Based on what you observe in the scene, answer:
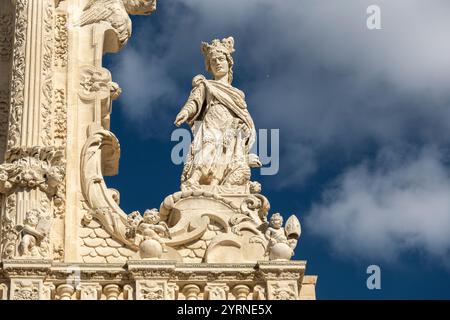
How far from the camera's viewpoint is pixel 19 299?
815 inches

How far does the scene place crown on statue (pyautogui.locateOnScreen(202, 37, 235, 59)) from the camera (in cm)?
2445

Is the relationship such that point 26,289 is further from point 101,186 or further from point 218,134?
point 218,134

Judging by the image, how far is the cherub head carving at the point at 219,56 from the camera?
24391mm

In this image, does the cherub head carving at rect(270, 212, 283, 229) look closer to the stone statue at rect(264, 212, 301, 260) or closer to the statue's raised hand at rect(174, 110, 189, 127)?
the stone statue at rect(264, 212, 301, 260)

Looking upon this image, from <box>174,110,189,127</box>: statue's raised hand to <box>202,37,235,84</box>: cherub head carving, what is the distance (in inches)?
34.7

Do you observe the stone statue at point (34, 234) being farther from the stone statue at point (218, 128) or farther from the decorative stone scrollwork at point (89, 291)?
the stone statue at point (218, 128)

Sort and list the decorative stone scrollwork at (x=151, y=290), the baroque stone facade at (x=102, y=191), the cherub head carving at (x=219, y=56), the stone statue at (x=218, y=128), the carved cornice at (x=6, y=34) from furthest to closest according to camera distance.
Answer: the cherub head carving at (x=219, y=56) → the carved cornice at (x=6, y=34) → the stone statue at (x=218, y=128) → the baroque stone facade at (x=102, y=191) → the decorative stone scrollwork at (x=151, y=290)

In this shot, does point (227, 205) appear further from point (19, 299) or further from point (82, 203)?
point (19, 299)

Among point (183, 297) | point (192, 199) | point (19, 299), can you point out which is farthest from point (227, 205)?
point (19, 299)

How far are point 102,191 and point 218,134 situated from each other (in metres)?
1.99

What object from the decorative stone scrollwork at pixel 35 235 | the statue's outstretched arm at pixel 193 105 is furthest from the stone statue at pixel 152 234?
the statue's outstretched arm at pixel 193 105

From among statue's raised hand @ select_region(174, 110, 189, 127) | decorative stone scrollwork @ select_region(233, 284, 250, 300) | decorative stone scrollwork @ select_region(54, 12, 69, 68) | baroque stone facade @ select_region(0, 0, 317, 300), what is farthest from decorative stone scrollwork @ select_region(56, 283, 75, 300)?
decorative stone scrollwork @ select_region(54, 12, 69, 68)
